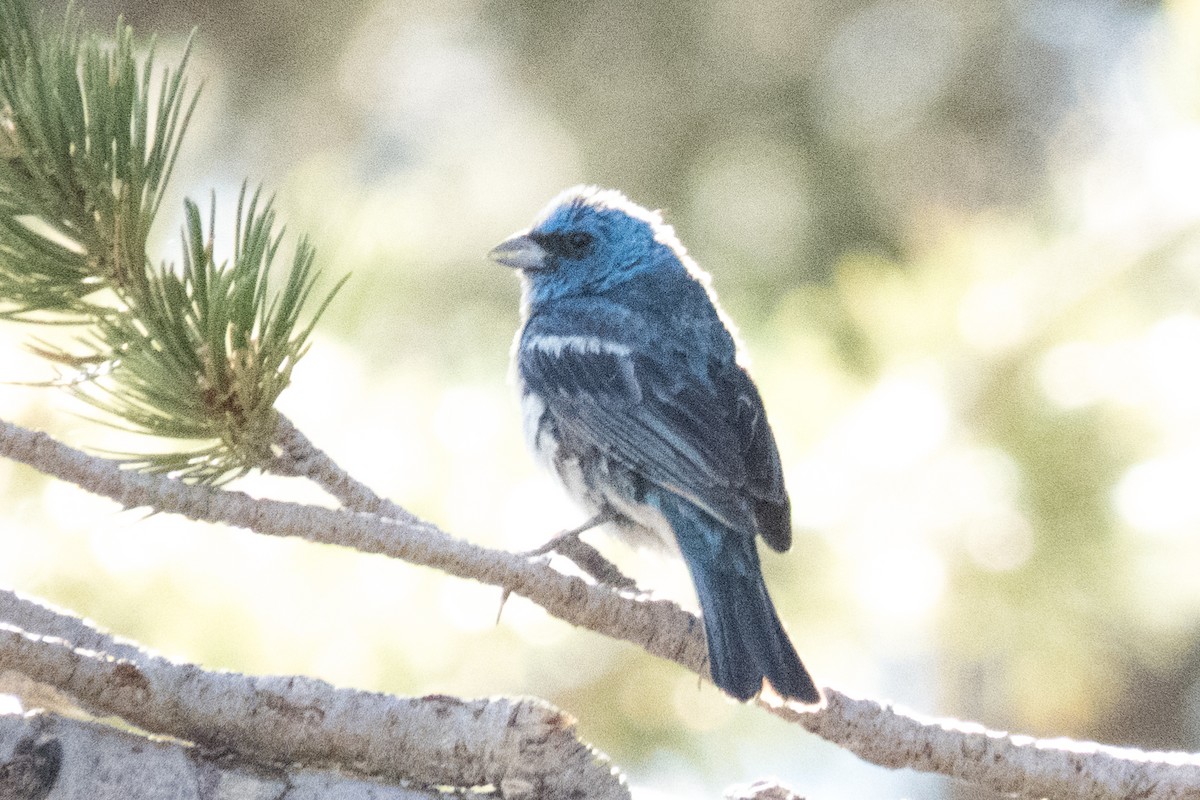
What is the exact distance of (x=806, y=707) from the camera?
6.97ft

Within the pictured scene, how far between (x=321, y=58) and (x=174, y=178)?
3.13 ft

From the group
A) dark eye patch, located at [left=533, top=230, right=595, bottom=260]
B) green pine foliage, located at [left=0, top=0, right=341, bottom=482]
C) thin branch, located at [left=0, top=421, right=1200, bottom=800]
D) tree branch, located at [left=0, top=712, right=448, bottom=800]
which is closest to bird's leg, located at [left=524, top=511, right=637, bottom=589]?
thin branch, located at [left=0, top=421, right=1200, bottom=800]

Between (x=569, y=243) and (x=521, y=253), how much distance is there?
0.15 m

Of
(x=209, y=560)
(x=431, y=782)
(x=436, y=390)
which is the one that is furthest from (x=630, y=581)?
(x=431, y=782)

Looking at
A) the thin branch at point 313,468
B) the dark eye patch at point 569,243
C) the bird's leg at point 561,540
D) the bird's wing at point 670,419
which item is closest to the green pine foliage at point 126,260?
the thin branch at point 313,468

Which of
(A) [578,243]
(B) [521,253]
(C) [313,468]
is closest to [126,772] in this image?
(C) [313,468]

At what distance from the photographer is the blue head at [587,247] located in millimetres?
3754

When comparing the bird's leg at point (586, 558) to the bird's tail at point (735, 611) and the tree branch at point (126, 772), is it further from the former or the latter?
the tree branch at point (126, 772)

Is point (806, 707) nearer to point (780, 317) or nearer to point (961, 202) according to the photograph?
point (780, 317)

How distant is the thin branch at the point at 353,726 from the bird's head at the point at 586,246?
83.2 inches

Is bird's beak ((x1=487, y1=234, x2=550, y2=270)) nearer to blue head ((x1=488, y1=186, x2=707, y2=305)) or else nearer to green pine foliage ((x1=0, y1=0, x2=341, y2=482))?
blue head ((x1=488, y1=186, x2=707, y2=305))

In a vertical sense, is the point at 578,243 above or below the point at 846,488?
above

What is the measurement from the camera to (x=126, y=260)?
194 centimetres

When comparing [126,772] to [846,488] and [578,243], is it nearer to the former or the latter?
[846,488]
